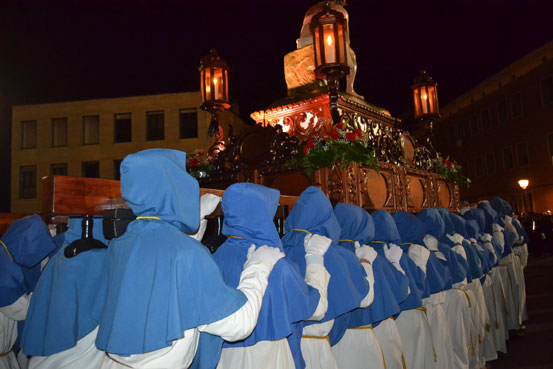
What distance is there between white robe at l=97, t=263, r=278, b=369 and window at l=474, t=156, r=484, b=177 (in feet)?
99.7

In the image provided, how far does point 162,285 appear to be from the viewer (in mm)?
2160

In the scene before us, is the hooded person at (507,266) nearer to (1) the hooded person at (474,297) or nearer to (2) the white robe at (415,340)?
(1) the hooded person at (474,297)

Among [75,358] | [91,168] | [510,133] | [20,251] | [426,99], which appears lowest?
[75,358]

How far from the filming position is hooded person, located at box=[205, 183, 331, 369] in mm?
2938

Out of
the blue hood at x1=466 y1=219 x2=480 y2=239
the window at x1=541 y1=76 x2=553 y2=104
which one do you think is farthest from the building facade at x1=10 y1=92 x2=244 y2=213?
the blue hood at x1=466 y1=219 x2=480 y2=239

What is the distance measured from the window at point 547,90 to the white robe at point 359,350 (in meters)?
23.5

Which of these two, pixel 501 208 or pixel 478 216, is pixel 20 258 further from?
pixel 501 208

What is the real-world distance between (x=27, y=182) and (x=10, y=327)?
90.8 feet

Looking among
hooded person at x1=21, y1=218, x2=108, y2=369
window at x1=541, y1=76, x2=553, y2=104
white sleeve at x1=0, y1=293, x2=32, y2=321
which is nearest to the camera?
hooded person at x1=21, y1=218, x2=108, y2=369

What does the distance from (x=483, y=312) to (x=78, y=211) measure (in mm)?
6544

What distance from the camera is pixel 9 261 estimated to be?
3.77 m

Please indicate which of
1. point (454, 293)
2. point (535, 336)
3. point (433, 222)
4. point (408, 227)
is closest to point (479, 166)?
point (535, 336)

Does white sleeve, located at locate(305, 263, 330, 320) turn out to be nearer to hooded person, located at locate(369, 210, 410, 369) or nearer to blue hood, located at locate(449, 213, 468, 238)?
hooded person, located at locate(369, 210, 410, 369)

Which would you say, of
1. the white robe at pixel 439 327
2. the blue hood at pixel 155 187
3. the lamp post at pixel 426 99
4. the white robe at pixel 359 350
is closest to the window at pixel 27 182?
the lamp post at pixel 426 99
